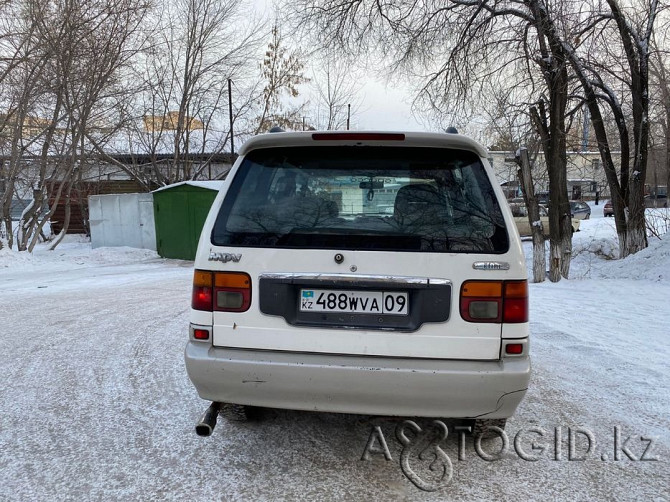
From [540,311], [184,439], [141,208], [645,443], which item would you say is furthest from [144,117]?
[645,443]

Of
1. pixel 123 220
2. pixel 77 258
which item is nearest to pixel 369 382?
pixel 77 258

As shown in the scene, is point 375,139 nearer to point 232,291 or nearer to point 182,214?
point 232,291

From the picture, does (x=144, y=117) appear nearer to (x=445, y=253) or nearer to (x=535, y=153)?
(x=535, y=153)

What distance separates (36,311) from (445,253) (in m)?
6.68

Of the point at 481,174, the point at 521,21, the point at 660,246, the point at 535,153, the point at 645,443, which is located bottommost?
the point at 645,443

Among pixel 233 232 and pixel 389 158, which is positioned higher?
pixel 389 158

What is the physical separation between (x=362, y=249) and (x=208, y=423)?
49.4 inches

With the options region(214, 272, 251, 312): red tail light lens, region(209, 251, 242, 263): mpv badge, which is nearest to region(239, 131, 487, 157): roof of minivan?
region(209, 251, 242, 263): mpv badge

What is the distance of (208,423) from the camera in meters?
2.72

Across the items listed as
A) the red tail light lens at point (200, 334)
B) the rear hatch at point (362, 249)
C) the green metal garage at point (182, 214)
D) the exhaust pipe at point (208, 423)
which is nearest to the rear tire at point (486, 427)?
the rear hatch at point (362, 249)

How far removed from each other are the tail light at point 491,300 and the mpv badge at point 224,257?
3.79 feet

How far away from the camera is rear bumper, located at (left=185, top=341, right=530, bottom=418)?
2.48 metres

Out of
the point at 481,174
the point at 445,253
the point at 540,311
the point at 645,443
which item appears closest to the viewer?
the point at 445,253

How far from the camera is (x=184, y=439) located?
315cm
